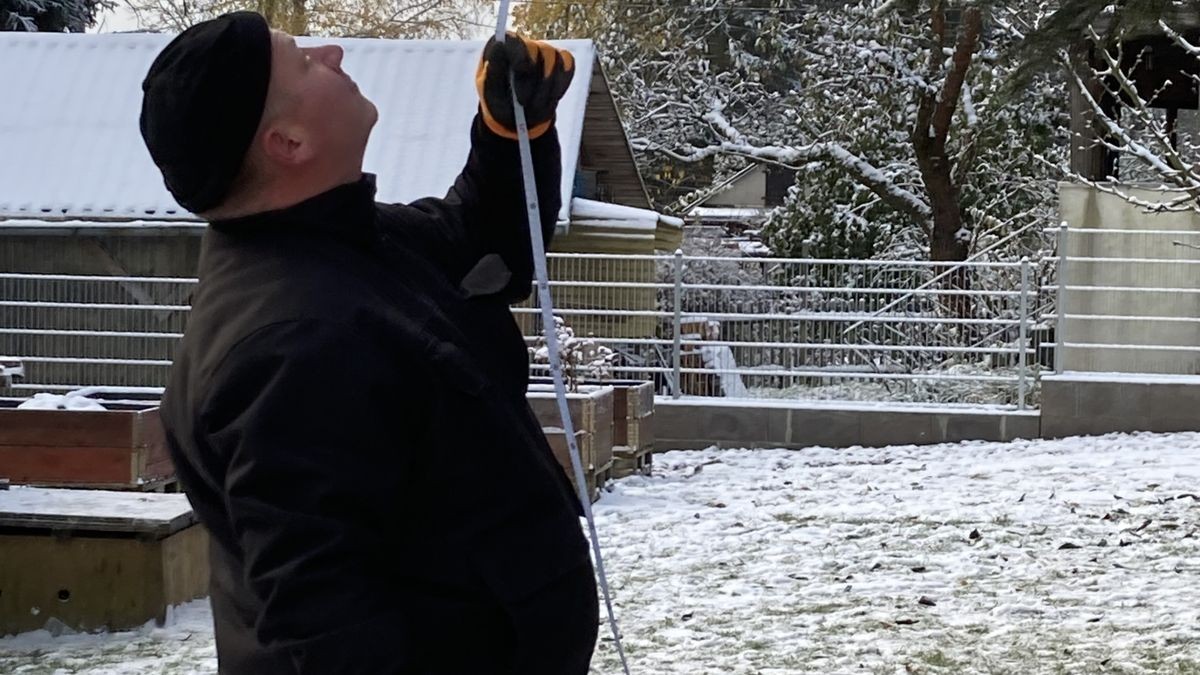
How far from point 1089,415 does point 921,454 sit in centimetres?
143

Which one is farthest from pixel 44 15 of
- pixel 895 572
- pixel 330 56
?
pixel 330 56

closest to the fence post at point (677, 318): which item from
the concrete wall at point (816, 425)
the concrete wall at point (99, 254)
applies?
the concrete wall at point (816, 425)

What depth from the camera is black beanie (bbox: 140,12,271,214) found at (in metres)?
1.78

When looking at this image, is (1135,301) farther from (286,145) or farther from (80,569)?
(286,145)

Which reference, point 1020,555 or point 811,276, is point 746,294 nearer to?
point 811,276

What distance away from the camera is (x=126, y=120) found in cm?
1339

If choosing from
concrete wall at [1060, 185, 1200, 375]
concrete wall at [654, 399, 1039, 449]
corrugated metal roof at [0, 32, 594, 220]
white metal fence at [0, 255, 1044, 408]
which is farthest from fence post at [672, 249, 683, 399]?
concrete wall at [1060, 185, 1200, 375]

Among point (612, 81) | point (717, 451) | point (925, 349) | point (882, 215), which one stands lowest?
point (717, 451)

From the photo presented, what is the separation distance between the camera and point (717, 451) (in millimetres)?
11531

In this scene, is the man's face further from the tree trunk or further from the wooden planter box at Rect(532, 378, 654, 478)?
the tree trunk

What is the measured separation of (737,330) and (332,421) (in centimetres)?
1098

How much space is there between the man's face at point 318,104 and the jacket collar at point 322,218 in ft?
0.13

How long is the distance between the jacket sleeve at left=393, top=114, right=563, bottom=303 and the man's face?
427mm

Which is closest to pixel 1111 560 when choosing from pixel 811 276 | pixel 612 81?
pixel 811 276
